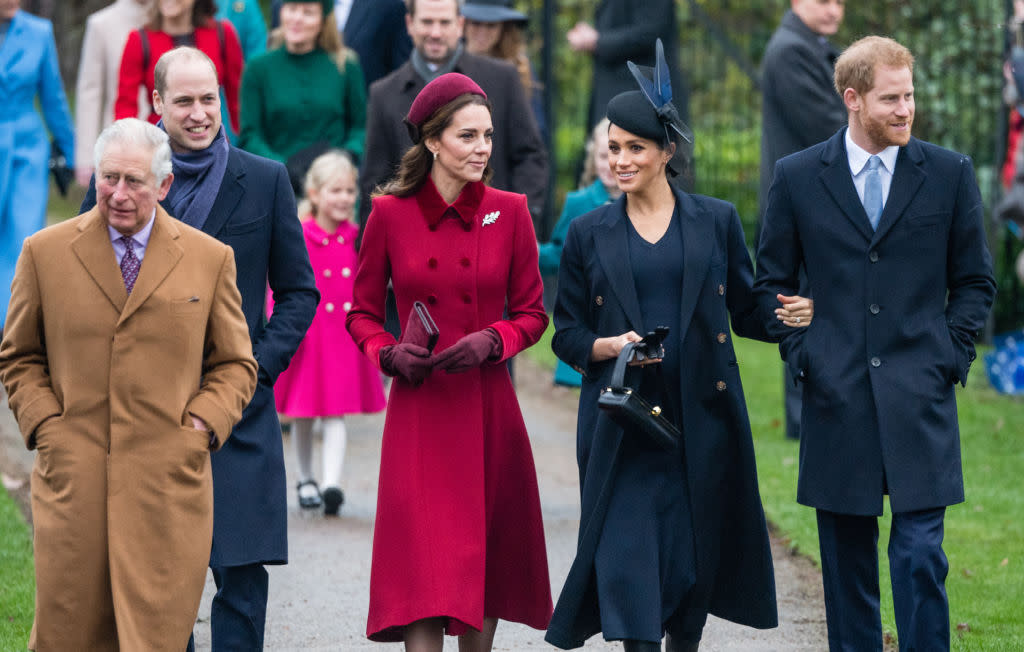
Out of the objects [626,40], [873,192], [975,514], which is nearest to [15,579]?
[873,192]

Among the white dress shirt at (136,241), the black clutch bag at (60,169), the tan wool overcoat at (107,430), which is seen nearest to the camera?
the tan wool overcoat at (107,430)

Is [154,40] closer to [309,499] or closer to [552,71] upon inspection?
[309,499]

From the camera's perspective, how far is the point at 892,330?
213 inches

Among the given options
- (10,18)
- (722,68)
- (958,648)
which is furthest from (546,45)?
(958,648)

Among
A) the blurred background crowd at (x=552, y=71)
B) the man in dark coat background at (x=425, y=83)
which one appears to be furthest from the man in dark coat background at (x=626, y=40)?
the man in dark coat background at (x=425, y=83)

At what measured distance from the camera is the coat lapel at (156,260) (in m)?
4.67

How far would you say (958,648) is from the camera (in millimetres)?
6141

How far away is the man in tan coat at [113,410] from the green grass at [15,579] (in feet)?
5.24

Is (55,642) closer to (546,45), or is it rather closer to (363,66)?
(363,66)

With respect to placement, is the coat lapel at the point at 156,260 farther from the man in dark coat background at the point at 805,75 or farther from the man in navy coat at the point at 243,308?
the man in dark coat background at the point at 805,75

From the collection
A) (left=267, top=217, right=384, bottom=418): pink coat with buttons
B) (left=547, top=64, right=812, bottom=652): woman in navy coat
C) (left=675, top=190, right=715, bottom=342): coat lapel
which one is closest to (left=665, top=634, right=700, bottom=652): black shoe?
(left=547, top=64, right=812, bottom=652): woman in navy coat

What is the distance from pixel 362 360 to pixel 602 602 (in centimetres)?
355

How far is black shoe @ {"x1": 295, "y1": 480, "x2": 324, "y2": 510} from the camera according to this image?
8.30 metres

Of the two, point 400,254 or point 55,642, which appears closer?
point 55,642
